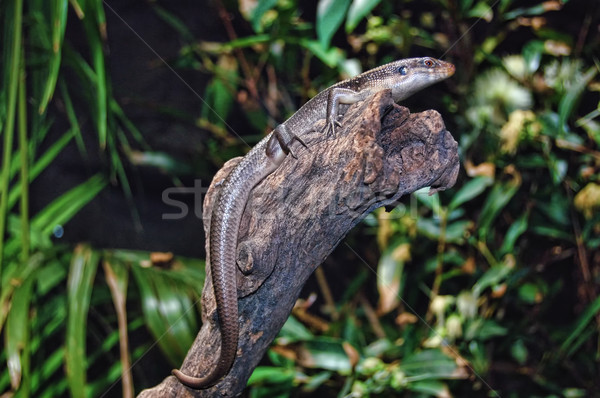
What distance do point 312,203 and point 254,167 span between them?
284 millimetres

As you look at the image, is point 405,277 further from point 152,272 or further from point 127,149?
point 127,149

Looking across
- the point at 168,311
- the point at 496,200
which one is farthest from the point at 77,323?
the point at 496,200

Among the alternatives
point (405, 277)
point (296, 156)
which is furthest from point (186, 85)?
point (296, 156)

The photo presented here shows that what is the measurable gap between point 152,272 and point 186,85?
5.61 feet

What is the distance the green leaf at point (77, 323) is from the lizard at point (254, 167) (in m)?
0.78

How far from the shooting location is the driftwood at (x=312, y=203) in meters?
1.23

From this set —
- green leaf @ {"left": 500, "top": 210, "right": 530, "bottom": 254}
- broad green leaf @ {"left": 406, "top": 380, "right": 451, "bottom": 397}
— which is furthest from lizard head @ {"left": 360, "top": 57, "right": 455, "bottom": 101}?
broad green leaf @ {"left": 406, "top": 380, "right": 451, "bottom": 397}

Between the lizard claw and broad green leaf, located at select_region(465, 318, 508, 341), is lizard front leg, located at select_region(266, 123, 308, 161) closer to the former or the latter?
the lizard claw

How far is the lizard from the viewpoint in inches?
49.4

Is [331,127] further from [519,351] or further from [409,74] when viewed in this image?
[519,351]

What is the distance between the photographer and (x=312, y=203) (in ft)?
4.18

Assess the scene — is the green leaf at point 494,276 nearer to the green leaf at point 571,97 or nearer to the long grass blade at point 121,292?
the green leaf at point 571,97

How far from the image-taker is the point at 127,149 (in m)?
2.95

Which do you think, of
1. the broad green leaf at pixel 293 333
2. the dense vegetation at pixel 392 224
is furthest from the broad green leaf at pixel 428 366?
the broad green leaf at pixel 293 333
